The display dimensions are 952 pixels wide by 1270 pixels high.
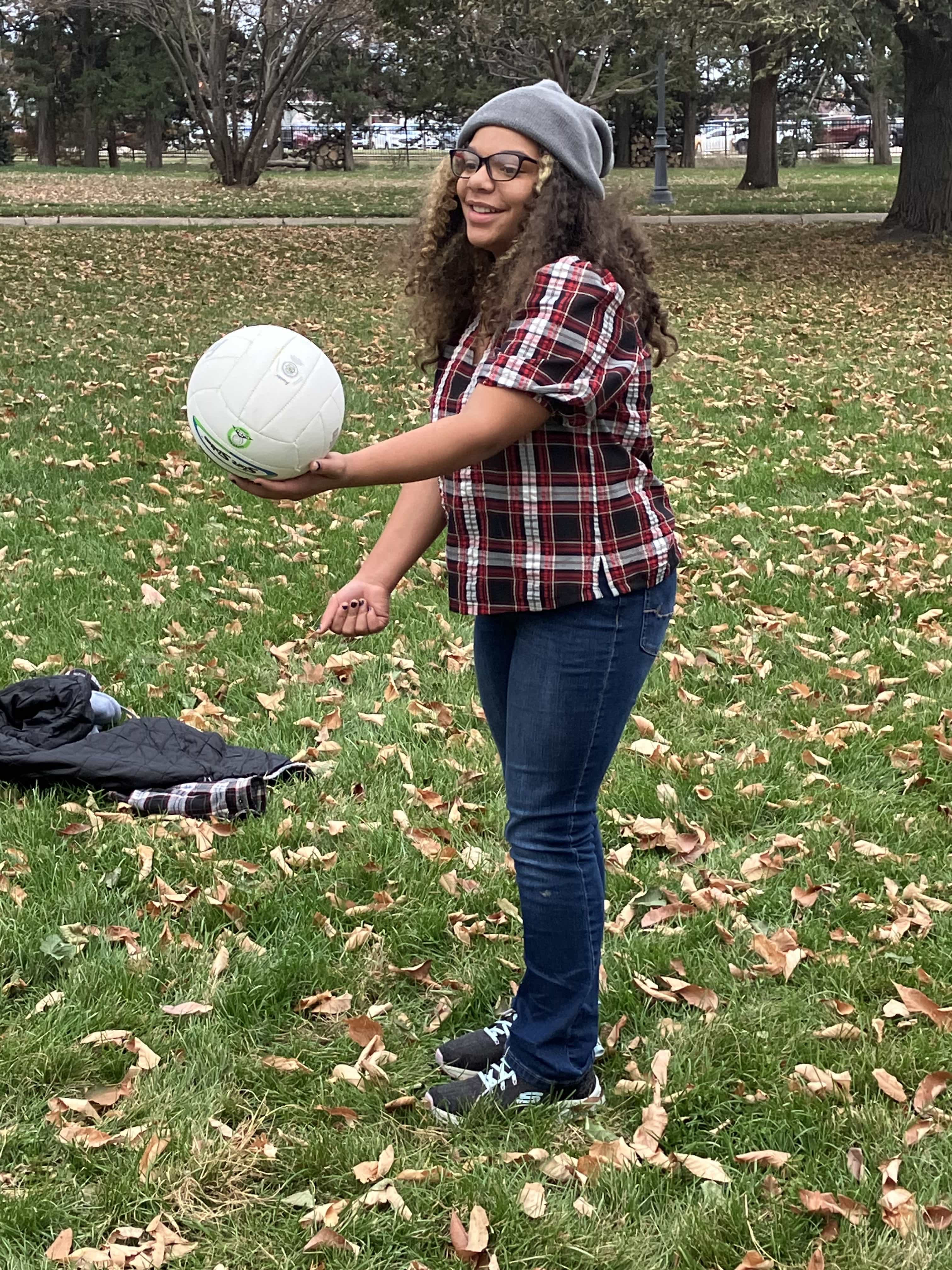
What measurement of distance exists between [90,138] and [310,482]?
49137 mm

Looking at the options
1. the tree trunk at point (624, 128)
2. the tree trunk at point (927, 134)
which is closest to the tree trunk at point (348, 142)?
the tree trunk at point (624, 128)

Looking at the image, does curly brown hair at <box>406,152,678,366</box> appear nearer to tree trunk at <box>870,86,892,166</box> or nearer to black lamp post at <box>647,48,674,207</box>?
black lamp post at <box>647,48,674,207</box>

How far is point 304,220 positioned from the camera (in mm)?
24359

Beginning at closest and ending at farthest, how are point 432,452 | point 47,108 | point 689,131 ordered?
point 432,452
point 47,108
point 689,131

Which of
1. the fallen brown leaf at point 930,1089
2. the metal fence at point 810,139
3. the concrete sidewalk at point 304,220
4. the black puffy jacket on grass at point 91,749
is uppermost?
the metal fence at point 810,139

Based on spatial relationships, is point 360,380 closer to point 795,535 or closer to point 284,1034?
point 795,535

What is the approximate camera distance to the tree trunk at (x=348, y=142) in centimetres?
4844

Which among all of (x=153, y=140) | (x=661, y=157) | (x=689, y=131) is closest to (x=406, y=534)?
(x=661, y=157)

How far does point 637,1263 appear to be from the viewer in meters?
2.59

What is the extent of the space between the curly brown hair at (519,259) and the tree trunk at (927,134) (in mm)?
17908

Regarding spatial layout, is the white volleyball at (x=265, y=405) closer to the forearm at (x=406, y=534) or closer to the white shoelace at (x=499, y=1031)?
the forearm at (x=406, y=534)

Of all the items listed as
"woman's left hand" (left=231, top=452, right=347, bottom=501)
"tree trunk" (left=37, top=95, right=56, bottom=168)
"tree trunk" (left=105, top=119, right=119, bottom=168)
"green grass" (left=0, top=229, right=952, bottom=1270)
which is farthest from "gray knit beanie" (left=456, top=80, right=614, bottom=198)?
"tree trunk" (left=37, top=95, right=56, bottom=168)

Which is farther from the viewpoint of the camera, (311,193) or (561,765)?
(311,193)

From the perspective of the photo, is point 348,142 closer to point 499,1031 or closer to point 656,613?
point 499,1031
